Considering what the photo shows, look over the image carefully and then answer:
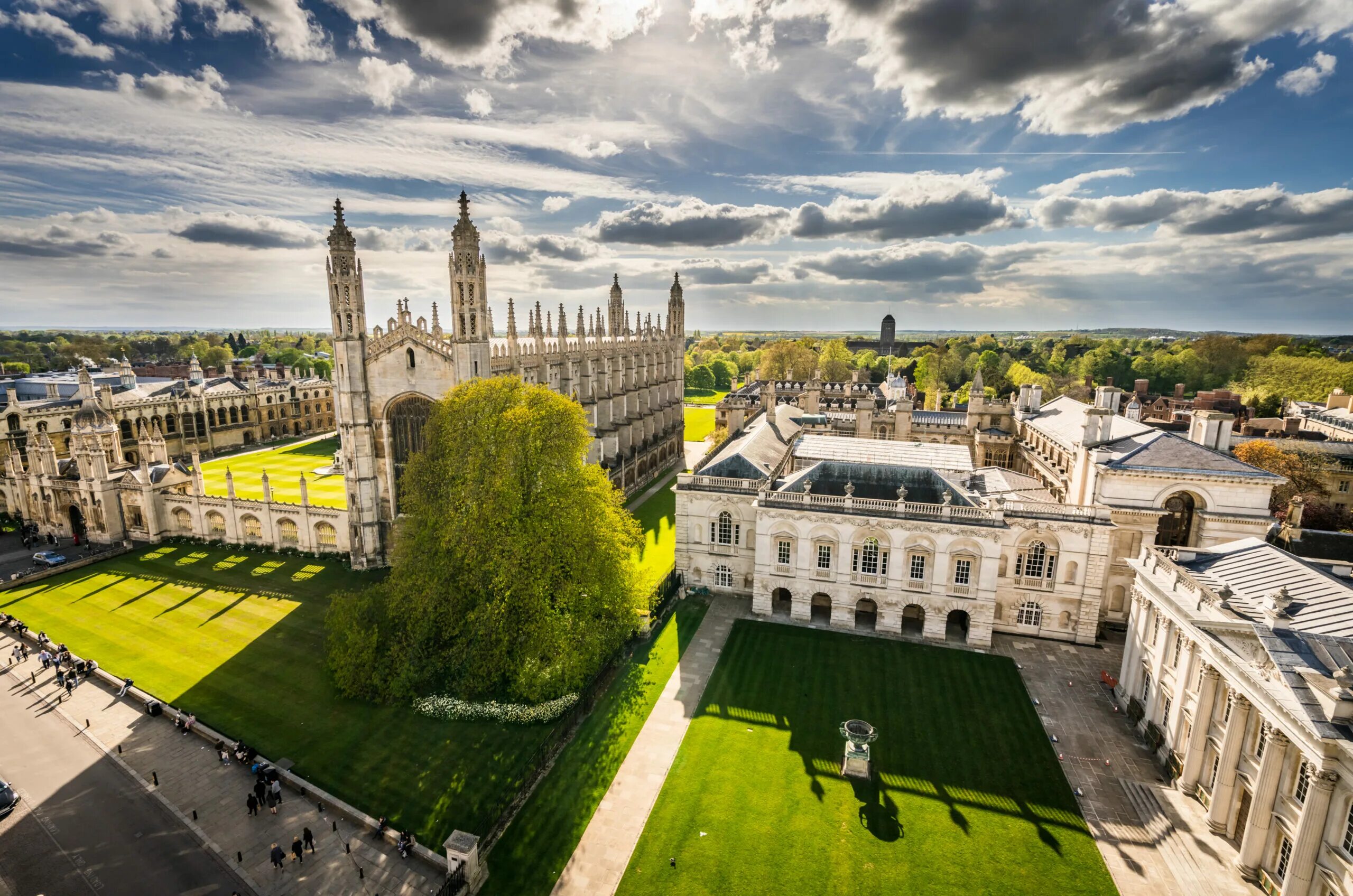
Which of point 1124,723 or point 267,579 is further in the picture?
point 267,579

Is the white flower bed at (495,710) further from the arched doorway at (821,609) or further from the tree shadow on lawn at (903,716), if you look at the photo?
the arched doorway at (821,609)

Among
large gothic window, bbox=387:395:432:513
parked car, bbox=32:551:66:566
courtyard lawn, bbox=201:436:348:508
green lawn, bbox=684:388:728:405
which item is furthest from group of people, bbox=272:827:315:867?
green lawn, bbox=684:388:728:405

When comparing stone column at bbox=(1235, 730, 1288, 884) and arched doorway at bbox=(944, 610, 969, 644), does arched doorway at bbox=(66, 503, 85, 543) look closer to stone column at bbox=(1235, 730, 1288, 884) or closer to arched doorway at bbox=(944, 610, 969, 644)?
arched doorway at bbox=(944, 610, 969, 644)

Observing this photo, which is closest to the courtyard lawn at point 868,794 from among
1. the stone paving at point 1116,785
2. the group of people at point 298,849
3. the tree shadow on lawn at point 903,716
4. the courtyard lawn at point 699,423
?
the tree shadow on lawn at point 903,716

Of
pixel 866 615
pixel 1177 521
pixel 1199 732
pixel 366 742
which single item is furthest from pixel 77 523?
pixel 1177 521

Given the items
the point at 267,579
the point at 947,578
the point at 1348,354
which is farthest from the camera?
the point at 1348,354

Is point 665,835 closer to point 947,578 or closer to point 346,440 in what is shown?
point 947,578

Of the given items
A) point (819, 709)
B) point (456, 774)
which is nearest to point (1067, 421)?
point (819, 709)
